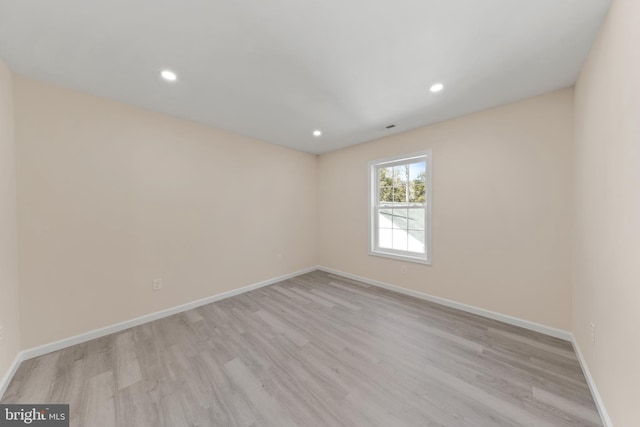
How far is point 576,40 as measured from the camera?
139 cm

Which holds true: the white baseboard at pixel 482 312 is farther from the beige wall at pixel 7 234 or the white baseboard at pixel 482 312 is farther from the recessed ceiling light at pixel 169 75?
the beige wall at pixel 7 234

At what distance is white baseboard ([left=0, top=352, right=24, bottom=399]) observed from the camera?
1.43 metres

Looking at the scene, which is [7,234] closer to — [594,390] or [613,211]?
[613,211]

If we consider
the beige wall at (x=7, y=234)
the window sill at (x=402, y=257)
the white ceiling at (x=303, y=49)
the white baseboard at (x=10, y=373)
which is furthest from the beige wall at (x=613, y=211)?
the beige wall at (x=7, y=234)

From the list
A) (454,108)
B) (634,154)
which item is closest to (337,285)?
(454,108)

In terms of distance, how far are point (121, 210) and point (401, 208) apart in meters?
3.53

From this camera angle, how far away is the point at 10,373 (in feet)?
5.05

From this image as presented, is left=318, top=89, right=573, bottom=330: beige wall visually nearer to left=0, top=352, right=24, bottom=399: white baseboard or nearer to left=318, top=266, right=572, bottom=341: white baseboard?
left=318, top=266, right=572, bottom=341: white baseboard

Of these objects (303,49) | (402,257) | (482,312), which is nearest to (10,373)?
(303,49)

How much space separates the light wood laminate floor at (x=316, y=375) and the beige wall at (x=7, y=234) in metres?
0.26

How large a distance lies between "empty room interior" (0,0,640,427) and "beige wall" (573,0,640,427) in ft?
0.06

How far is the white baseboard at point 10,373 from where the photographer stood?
143cm

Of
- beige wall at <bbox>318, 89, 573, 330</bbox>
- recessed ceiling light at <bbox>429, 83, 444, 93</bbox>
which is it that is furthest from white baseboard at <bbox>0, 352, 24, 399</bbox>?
recessed ceiling light at <bbox>429, 83, 444, 93</bbox>

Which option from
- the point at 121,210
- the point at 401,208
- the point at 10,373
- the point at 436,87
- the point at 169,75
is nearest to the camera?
the point at 10,373
